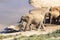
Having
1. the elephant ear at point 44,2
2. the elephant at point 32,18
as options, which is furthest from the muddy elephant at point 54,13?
the elephant ear at point 44,2

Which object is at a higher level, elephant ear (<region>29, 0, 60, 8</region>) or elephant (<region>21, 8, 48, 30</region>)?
elephant ear (<region>29, 0, 60, 8</region>)

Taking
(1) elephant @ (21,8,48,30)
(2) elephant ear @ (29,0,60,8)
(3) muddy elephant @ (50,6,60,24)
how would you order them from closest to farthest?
(1) elephant @ (21,8,48,30) → (3) muddy elephant @ (50,6,60,24) → (2) elephant ear @ (29,0,60,8)

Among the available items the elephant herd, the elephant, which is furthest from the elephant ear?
the elephant

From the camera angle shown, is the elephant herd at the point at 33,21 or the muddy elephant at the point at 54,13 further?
the muddy elephant at the point at 54,13

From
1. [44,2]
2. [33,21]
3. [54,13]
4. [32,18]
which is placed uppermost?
[44,2]

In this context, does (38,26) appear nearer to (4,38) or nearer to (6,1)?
(4,38)

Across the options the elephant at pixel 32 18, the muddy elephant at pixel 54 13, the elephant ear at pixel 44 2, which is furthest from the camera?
the elephant ear at pixel 44 2

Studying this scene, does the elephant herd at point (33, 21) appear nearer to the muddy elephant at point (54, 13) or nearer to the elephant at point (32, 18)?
the elephant at point (32, 18)

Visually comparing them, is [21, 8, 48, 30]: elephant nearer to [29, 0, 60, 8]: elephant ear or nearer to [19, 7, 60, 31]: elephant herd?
[19, 7, 60, 31]: elephant herd

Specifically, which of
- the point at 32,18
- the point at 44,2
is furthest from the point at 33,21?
the point at 44,2

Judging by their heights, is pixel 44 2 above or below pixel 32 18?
above

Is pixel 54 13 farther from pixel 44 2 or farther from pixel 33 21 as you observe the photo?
pixel 44 2

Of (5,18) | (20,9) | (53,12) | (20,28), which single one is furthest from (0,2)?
(20,28)

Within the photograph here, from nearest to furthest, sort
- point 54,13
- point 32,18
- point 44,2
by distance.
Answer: point 32,18
point 54,13
point 44,2
